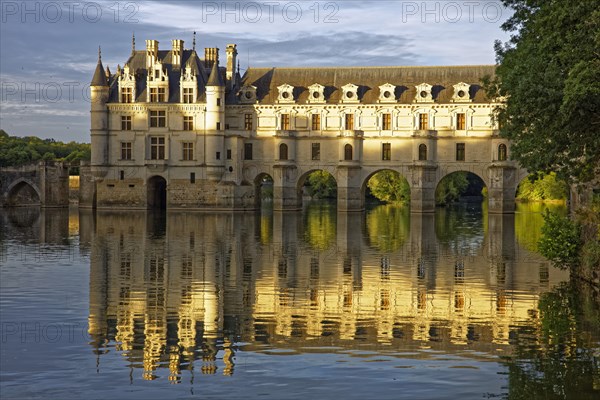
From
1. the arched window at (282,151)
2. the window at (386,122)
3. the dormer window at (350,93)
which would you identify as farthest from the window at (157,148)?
the window at (386,122)

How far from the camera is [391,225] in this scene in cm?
5831

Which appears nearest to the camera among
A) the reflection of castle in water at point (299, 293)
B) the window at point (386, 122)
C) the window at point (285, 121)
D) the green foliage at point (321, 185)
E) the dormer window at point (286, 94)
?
the reflection of castle in water at point (299, 293)

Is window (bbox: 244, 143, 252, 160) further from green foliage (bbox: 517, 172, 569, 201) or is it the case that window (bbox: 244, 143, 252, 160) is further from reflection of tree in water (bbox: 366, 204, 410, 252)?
green foliage (bbox: 517, 172, 569, 201)

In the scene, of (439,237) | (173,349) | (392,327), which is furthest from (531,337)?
(439,237)

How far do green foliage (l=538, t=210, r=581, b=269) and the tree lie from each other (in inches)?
62.4

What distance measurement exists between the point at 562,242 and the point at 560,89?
18.0 ft

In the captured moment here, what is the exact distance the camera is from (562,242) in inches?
1059

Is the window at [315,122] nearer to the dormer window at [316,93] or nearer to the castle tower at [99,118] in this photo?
the dormer window at [316,93]

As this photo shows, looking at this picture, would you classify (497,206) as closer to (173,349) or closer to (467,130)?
(467,130)

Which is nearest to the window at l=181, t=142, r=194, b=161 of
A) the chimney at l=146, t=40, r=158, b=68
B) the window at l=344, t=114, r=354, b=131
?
the chimney at l=146, t=40, r=158, b=68

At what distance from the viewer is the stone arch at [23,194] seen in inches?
3467

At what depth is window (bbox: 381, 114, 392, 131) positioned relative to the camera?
3019 inches

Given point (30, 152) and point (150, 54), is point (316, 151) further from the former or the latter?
point (30, 152)

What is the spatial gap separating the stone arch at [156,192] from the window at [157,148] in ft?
7.21
